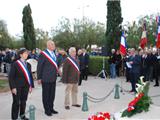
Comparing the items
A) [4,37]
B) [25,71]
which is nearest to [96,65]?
[25,71]

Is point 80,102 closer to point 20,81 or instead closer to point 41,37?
point 20,81

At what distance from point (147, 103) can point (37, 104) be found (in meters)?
6.01

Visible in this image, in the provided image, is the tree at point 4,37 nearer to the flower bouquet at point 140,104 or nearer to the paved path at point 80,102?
the paved path at point 80,102

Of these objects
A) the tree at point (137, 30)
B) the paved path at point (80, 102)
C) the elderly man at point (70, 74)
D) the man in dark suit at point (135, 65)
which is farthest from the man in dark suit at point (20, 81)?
the tree at point (137, 30)

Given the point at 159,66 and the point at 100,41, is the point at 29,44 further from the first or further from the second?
the point at 159,66

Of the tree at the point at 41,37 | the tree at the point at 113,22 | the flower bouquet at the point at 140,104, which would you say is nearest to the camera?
the flower bouquet at the point at 140,104

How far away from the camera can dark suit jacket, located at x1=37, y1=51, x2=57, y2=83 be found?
361 inches

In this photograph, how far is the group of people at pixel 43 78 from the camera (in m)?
8.25

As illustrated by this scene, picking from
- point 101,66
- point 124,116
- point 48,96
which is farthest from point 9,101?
point 101,66

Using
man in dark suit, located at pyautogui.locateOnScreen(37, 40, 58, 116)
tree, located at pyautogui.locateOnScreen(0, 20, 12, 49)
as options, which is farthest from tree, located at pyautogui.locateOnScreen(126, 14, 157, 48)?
man in dark suit, located at pyautogui.locateOnScreen(37, 40, 58, 116)

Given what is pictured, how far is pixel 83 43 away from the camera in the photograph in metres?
44.7

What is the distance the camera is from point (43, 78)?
9203 mm

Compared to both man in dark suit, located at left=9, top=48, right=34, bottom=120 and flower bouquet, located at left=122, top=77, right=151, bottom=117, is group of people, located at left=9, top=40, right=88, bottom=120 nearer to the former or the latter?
man in dark suit, located at left=9, top=48, right=34, bottom=120

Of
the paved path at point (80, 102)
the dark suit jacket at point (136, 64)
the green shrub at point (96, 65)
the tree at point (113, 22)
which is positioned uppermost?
the tree at point (113, 22)
